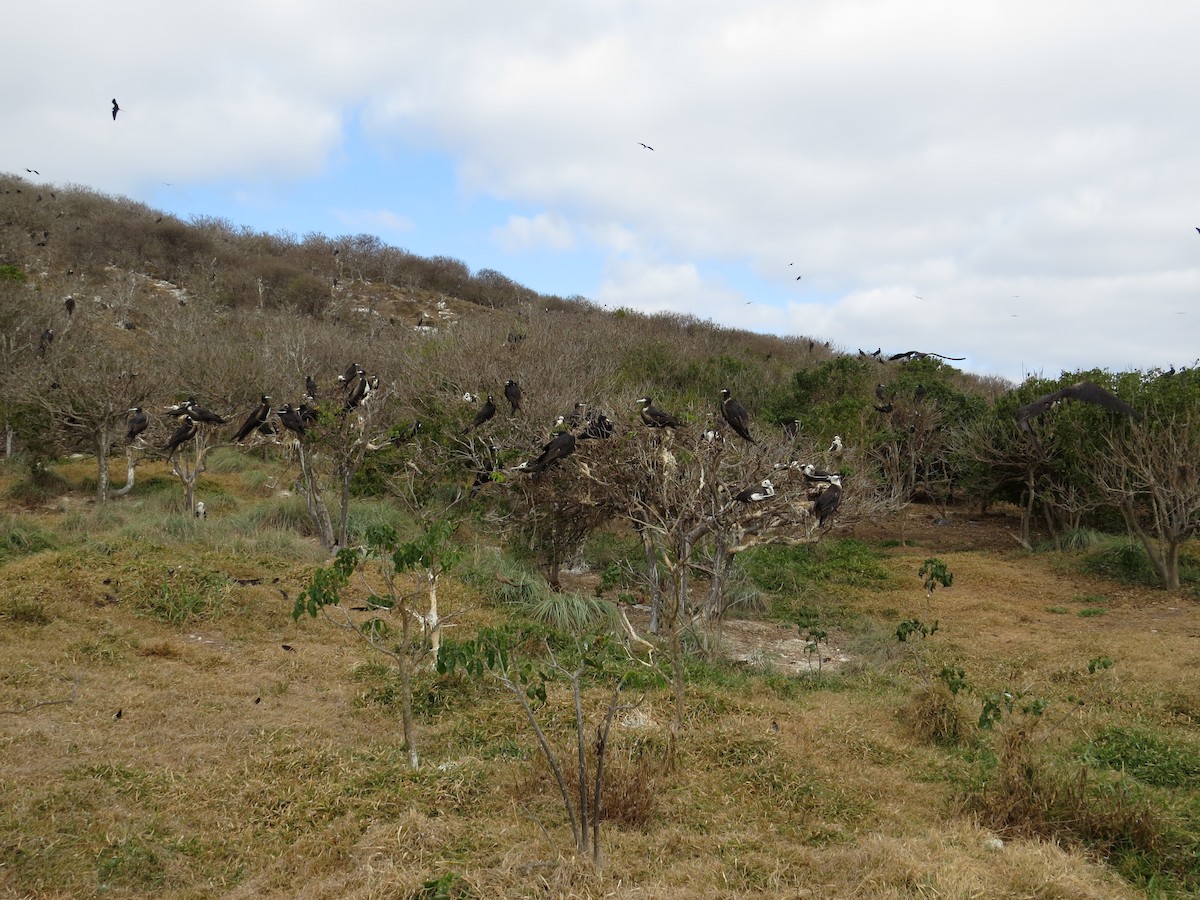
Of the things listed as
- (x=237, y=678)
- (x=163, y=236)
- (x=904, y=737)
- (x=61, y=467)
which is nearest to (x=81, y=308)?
(x=61, y=467)

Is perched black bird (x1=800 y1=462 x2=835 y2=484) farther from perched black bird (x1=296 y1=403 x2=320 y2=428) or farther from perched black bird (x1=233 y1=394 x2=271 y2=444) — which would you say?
perched black bird (x1=233 y1=394 x2=271 y2=444)

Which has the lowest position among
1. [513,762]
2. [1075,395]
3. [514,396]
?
[513,762]

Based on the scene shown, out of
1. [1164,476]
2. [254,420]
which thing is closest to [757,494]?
[254,420]

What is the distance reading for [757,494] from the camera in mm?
6285

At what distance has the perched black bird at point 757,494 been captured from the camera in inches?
245

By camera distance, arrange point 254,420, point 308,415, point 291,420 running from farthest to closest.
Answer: point 308,415, point 254,420, point 291,420

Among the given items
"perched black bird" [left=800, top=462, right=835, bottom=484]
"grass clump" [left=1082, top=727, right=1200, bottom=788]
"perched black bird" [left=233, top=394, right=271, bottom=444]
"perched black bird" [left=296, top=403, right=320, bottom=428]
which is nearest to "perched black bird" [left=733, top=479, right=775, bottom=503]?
"perched black bird" [left=800, top=462, right=835, bottom=484]

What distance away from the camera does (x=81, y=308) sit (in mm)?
21359

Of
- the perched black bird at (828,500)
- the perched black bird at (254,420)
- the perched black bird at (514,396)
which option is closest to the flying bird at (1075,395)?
the perched black bird at (828,500)

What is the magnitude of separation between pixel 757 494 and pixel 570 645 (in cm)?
208

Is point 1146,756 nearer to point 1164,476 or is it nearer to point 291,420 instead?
point 1164,476

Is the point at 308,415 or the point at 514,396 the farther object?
the point at 514,396

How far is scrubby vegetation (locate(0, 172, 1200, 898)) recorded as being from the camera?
11.6 ft

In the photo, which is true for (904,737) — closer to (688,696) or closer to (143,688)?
(688,696)
